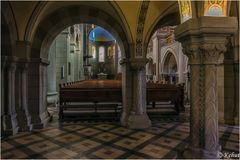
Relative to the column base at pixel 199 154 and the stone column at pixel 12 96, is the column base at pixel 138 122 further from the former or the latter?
the stone column at pixel 12 96

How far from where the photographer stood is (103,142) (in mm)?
4402

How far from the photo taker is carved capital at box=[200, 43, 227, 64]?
268 centimetres

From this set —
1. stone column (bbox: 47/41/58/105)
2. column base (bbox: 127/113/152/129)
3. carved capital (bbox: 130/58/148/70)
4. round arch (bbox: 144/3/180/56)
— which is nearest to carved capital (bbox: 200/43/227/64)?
carved capital (bbox: 130/58/148/70)

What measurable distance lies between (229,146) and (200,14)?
282cm

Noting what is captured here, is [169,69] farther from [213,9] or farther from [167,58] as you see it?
[213,9]

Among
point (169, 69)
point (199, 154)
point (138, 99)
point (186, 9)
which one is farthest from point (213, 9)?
point (169, 69)

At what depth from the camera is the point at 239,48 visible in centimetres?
587

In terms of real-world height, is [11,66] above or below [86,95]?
above

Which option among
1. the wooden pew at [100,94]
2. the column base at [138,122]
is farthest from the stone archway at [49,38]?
the wooden pew at [100,94]

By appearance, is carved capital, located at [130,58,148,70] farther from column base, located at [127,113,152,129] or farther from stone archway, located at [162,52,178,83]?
stone archway, located at [162,52,178,83]

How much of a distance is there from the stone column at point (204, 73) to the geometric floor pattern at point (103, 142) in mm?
914

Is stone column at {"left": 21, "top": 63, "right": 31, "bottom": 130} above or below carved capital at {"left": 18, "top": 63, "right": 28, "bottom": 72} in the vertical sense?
below

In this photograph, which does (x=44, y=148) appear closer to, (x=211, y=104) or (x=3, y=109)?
(x=3, y=109)

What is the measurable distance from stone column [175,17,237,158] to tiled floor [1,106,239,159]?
0.92 m
